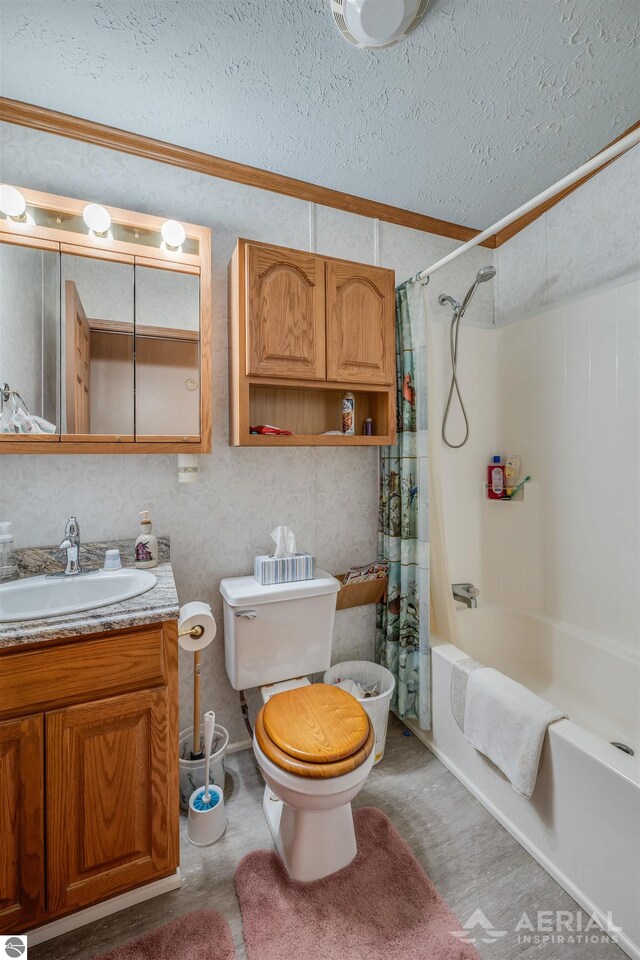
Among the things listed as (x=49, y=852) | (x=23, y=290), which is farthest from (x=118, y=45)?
(x=49, y=852)

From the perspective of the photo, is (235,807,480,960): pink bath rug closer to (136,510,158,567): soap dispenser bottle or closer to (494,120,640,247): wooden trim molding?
(136,510,158,567): soap dispenser bottle

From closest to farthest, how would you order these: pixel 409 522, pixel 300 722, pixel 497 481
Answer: pixel 300 722, pixel 409 522, pixel 497 481

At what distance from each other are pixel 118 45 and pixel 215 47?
0.95 ft

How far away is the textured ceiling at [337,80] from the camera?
1214mm

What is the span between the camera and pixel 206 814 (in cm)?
146

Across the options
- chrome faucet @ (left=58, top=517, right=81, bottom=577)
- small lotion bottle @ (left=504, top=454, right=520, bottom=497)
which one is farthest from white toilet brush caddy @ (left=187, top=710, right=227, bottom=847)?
small lotion bottle @ (left=504, top=454, right=520, bottom=497)

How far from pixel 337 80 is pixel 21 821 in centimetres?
236

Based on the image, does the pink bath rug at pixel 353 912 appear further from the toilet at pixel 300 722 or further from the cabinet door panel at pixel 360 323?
the cabinet door panel at pixel 360 323

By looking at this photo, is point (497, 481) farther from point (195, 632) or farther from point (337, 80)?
point (337, 80)

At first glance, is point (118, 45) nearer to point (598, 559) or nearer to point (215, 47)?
point (215, 47)

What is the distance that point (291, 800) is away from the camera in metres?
1.26

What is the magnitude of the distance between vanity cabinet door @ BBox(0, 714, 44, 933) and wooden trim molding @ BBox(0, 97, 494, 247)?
76.5 inches

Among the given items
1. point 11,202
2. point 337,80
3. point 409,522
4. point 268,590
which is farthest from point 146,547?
point 337,80

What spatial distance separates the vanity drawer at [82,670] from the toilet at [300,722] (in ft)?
1.37
